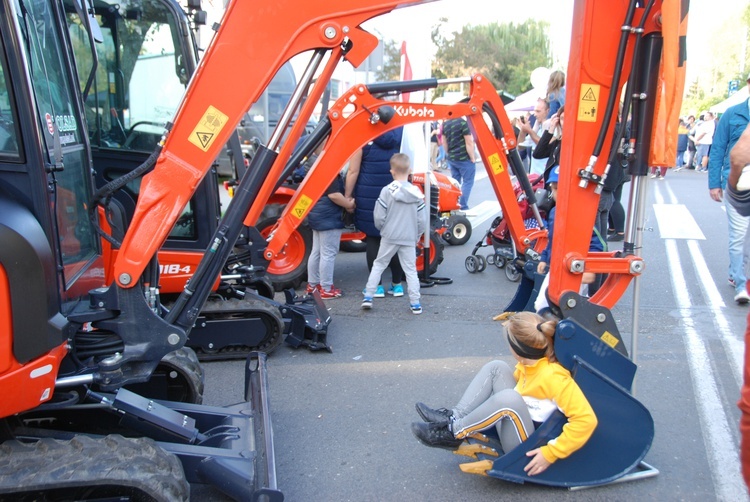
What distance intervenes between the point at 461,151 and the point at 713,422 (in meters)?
7.86

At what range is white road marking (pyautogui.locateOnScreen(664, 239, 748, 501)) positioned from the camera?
342 centimetres

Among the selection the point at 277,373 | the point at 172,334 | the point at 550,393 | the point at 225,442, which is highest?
the point at 172,334

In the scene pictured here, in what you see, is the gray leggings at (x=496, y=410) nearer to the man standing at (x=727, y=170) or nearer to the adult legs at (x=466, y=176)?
the man standing at (x=727, y=170)

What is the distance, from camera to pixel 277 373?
16.3 feet

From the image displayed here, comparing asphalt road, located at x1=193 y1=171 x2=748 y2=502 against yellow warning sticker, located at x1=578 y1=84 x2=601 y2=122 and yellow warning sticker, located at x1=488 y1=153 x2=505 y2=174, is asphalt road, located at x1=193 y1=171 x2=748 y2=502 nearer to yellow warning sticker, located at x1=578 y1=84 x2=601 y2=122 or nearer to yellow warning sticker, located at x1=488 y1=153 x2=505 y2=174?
yellow warning sticker, located at x1=578 y1=84 x2=601 y2=122

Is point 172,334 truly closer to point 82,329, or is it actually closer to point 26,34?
point 82,329

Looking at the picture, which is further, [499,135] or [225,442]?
[499,135]

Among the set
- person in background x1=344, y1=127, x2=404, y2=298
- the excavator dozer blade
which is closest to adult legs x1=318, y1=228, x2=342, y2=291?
person in background x1=344, y1=127, x2=404, y2=298

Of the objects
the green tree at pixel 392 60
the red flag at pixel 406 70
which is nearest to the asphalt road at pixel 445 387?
the red flag at pixel 406 70

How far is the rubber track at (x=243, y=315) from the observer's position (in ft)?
16.9

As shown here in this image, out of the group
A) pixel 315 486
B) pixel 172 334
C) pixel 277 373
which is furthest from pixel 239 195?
pixel 277 373

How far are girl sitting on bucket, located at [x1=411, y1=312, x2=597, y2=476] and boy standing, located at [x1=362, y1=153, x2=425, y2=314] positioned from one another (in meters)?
3.04

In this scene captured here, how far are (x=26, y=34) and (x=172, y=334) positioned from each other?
140 cm

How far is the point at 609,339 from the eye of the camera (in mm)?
3324
